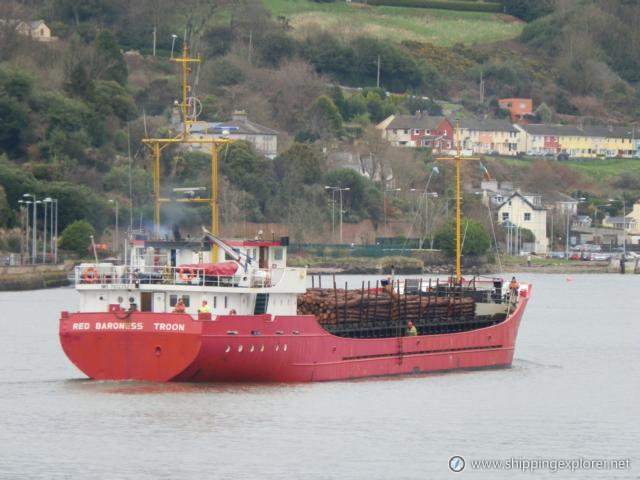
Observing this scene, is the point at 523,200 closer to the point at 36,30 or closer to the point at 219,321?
the point at 36,30

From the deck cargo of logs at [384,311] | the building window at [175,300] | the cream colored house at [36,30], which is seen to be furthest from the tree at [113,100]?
the building window at [175,300]

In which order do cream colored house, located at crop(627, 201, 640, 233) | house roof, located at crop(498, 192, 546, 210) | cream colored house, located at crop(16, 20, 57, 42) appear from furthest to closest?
cream colored house, located at crop(627, 201, 640, 233) → cream colored house, located at crop(16, 20, 57, 42) → house roof, located at crop(498, 192, 546, 210)

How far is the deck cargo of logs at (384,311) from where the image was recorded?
51.6 meters

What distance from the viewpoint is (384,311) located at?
53719 millimetres

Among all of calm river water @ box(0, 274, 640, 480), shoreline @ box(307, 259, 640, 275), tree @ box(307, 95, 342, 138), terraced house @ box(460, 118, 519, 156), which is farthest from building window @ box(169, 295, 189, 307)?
terraced house @ box(460, 118, 519, 156)

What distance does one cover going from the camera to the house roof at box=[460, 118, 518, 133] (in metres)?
192

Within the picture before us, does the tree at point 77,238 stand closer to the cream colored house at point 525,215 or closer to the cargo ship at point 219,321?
the cream colored house at point 525,215

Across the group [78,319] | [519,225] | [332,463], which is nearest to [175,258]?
[78,319]

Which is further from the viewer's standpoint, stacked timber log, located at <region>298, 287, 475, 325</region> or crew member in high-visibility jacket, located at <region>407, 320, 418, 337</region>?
crew member in high-visibility jacket, located at <region>407, 320, 418, 337</region>

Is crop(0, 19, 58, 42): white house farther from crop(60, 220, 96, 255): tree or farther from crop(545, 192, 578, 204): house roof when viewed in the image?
crop(60, 220, 96, 255): tree

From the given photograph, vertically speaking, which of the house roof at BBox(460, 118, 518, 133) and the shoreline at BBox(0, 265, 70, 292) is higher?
the house roof at BBox(460, 118, 518, 133)

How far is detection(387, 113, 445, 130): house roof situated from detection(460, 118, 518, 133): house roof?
306 inches
